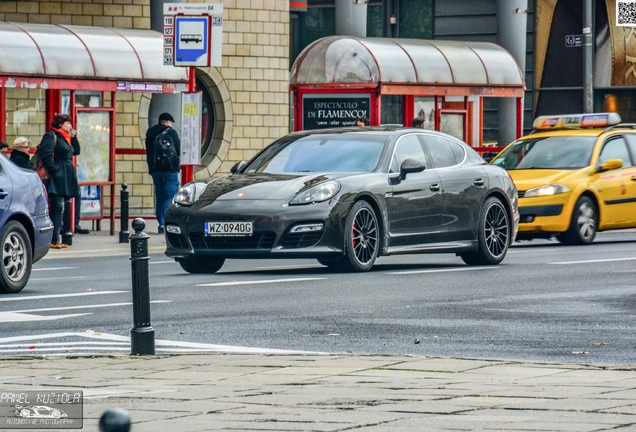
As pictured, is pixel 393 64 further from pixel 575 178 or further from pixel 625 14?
pixel 625 14

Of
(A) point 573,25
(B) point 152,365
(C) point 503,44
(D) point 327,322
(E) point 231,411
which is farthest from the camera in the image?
(A) point 573,25

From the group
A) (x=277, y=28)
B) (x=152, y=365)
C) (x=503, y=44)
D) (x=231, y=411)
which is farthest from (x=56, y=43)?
(x=231, y=411)

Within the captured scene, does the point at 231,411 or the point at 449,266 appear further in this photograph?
the point at 449,266

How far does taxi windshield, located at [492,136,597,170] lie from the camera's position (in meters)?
22.4

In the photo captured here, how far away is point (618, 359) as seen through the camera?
31.0ft

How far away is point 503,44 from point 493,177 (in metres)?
17.5

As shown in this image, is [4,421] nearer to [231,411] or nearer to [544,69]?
[231,411]

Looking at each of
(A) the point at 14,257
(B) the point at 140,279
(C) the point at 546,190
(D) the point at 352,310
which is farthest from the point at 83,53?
(B) the point at 140,279

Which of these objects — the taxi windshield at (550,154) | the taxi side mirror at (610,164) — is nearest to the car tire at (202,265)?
the taxi windshield at (550,154)

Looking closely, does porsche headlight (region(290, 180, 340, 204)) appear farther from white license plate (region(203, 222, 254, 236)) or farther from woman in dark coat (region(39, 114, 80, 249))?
woman in dark coat (region(39, 114, 80, 249))

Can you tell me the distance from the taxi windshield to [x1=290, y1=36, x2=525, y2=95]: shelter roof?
5749 millimetres

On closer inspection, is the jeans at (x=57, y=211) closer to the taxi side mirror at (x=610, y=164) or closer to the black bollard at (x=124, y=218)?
the black bollard at (x=124, y=218)

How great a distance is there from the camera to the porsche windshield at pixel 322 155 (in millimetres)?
16391

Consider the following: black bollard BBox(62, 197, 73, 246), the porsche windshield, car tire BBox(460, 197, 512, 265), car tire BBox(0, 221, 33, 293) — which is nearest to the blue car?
car tire BBox(0, 221, 33, 293)
